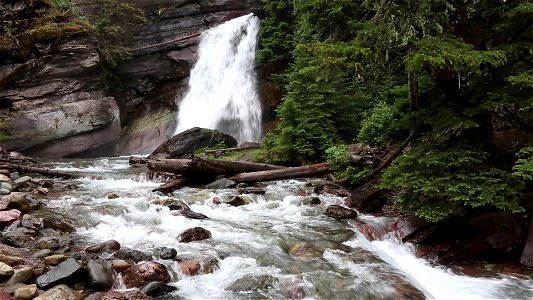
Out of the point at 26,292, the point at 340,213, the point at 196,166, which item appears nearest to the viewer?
the point at 26,292

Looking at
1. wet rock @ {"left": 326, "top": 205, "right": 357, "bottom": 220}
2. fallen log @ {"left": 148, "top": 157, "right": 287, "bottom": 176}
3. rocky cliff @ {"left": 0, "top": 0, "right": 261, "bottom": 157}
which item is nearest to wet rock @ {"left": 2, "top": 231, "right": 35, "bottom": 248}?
fallen log @ {"left": 148, "top": 157, "right": 287, "bottom": 176}

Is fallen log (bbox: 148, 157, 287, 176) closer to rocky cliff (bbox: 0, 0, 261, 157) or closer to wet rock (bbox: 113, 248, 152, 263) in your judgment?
wet rock (bbox: 113, 248, 152, 263)

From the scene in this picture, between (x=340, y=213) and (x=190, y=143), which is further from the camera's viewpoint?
(x=190, y=143)

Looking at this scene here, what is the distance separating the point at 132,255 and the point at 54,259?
997 mm

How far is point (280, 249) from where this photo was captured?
679cm

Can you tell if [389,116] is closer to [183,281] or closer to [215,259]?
[215,259]

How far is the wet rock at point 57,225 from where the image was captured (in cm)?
691

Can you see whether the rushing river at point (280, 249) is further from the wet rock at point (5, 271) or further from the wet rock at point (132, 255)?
the wet rock at point (5, 271)

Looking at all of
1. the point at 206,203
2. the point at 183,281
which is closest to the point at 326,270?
the point at 183,281

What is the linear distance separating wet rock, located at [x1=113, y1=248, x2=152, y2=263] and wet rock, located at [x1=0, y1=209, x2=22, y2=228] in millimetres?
2457

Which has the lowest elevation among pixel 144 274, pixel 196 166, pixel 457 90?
pixel 144 274

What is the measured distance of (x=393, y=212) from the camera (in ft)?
27.6

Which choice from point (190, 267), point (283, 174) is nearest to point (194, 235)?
point (190, 267)

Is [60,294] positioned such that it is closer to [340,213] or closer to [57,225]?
[57,225]
